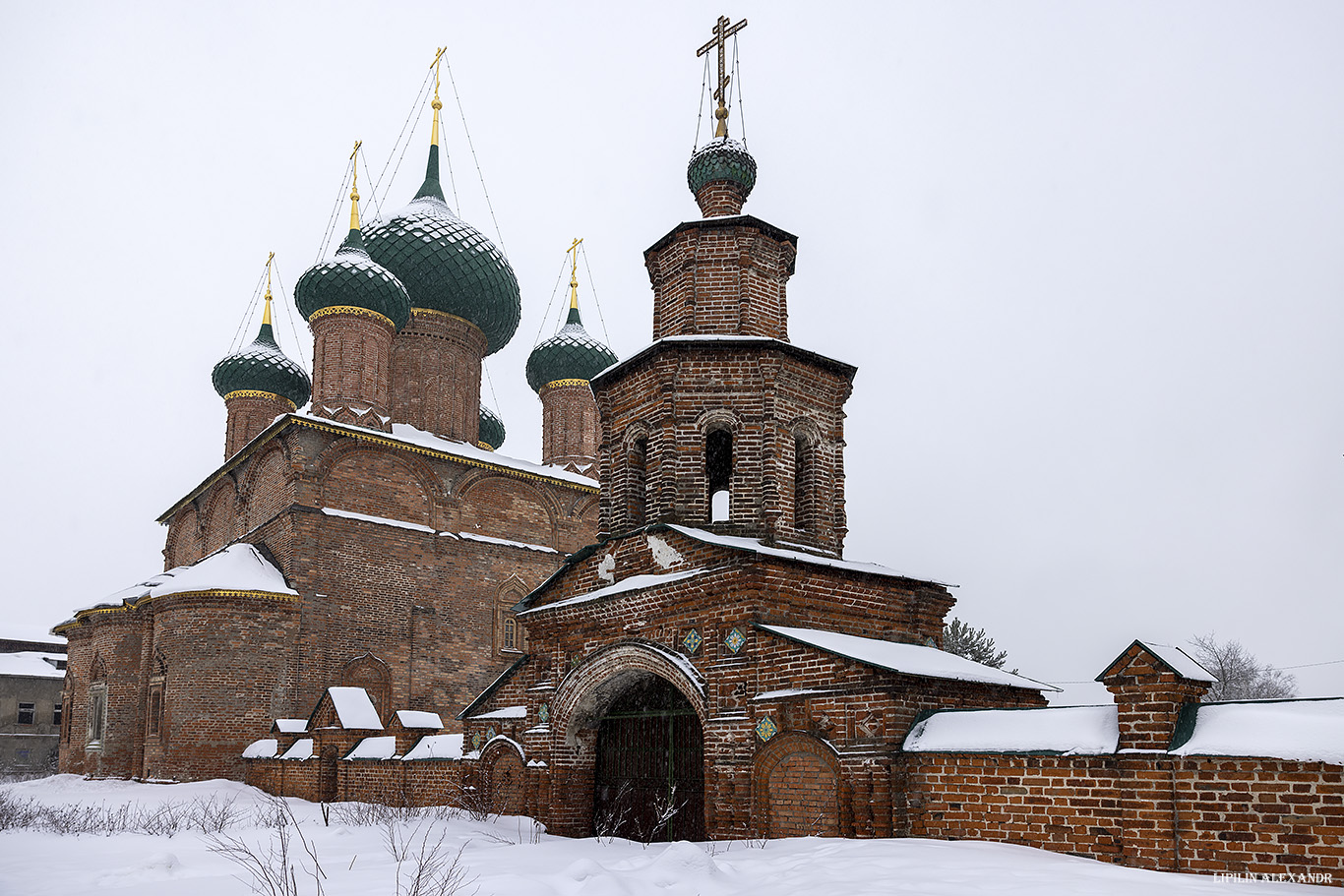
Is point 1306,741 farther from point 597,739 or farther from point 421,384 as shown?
point 421,384

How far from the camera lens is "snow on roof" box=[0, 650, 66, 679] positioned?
110 feet

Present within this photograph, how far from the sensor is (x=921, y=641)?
400 inches

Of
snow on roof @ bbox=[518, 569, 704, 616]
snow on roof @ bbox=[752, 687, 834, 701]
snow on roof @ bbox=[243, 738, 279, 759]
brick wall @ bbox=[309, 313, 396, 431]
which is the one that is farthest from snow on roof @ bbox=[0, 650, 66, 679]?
snow on roof @ bbox=[752, 687, 834, 701]

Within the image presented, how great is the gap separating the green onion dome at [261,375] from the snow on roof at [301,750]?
969 cm

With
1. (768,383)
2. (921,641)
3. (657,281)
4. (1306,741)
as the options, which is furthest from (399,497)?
(1306,741)

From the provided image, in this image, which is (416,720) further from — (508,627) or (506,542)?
(506,542)

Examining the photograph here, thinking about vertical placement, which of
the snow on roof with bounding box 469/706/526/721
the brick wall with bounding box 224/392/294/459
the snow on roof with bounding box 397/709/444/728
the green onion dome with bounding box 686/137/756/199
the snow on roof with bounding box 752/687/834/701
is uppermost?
the green onion dome with bounding box 686/137/756/199

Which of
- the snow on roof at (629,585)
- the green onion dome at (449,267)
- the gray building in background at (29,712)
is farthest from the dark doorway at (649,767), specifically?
the gray building in background at (29,712)

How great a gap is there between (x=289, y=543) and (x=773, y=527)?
34.4ft

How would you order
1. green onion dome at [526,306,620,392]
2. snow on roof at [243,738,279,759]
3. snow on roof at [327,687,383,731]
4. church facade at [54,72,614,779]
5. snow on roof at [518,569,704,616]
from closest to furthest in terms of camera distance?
1. snow on roof at [518,569,704,616]
2. snow on roof at [327,687,383,731]
3. snow on roof at [243,738,279,759]
4. church facade at [54,72,614,779]
5. green onion dome at [526,306,620,392]

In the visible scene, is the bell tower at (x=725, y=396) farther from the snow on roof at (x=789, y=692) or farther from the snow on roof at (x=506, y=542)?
the snow on roof at (x=506, y=542)

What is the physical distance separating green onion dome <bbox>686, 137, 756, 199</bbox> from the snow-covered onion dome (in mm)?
13689

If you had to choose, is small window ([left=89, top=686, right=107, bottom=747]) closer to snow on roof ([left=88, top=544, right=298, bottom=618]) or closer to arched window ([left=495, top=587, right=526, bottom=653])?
snow on roof ([left=88, top=544, right=298, bottom=618])

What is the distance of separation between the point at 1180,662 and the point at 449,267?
61.3 ft
